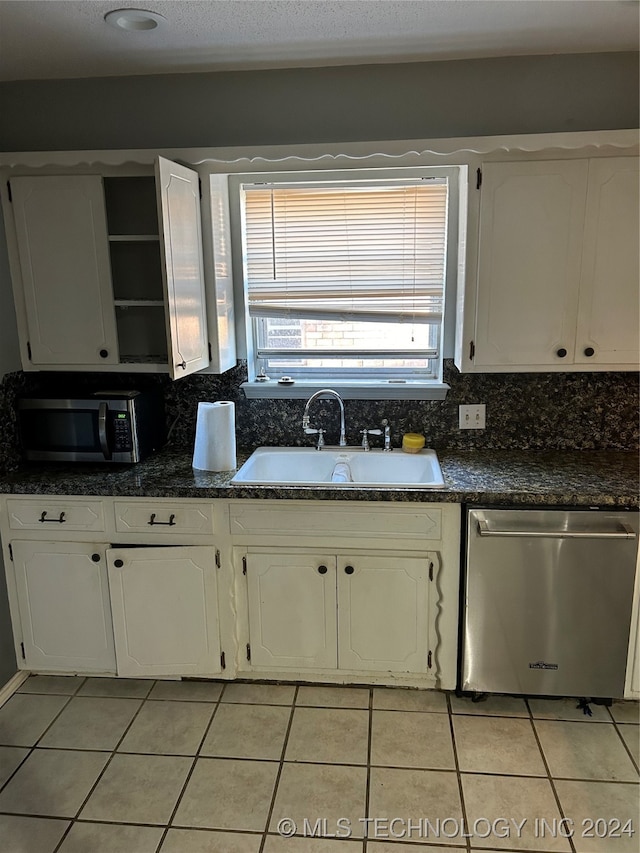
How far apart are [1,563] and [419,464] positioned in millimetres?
1749

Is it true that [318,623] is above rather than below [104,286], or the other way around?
below

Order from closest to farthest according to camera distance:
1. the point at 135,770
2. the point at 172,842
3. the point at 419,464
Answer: the point at 172,842 < the point at 135,770 < the point at 419,464

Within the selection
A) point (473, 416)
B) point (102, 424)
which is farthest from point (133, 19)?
point (473, 416)

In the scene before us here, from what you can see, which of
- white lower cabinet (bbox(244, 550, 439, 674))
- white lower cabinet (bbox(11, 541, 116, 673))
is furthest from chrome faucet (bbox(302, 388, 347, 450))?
white lower cabinet (bbox(11, 541, 116, 673))

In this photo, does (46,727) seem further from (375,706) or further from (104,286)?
(104,286)

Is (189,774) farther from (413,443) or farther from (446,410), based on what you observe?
(446,410)

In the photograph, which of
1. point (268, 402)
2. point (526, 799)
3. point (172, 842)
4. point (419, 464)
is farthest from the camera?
point (268, 402)

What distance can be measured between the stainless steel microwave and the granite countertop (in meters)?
0.06

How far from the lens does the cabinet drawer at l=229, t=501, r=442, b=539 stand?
87.2 inches

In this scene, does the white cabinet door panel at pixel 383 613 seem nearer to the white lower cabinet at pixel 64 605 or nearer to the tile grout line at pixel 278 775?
the tile grout line at pixel 278 775

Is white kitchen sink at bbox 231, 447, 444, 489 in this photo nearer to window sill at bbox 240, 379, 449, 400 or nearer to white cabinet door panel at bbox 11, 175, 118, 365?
window sill at bbox 240, 379, 449, 400

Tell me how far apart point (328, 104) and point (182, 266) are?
0.83 metres

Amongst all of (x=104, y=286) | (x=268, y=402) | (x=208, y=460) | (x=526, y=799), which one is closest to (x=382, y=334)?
(x=268, y=402)

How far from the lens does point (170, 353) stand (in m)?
2.14
